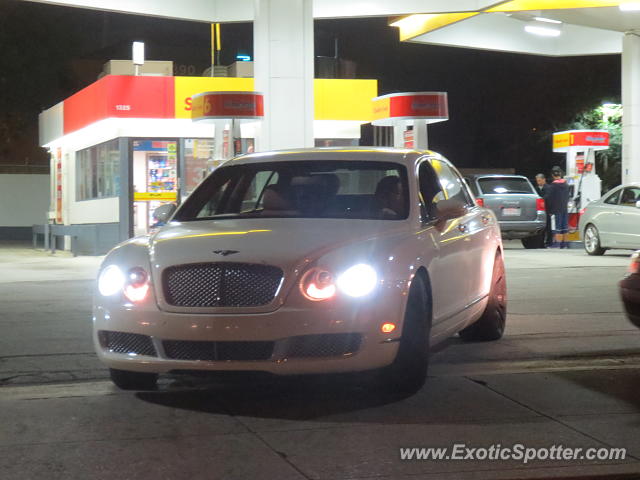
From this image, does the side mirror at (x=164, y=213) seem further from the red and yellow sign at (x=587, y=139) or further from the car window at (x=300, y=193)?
the red and yellow sign at (x=587, y=139)

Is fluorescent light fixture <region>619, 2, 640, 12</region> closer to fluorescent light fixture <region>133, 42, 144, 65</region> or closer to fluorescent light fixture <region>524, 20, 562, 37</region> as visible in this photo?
fluorescent light fixture <region>524, 20, 562, 37</region>

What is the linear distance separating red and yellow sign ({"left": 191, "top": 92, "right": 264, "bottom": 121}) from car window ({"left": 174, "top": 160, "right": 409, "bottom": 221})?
9173mm

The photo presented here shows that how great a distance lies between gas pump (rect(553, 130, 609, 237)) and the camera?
28.2 m

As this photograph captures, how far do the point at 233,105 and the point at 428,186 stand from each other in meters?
9.93

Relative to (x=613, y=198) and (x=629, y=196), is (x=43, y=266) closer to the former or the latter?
(x=613, y=198)

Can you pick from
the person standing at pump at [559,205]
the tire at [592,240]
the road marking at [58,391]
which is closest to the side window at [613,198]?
the tire at [592,240]

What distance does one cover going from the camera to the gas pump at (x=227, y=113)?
57.4 feet

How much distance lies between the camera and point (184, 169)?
79.5 ft

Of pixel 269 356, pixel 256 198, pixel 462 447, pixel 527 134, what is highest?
pixel 527 134

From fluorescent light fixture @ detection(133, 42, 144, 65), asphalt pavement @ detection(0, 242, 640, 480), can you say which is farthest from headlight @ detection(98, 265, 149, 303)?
fluorescent light fixture @ detection(133, 42, 144, 65)

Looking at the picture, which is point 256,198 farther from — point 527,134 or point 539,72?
point 527,134

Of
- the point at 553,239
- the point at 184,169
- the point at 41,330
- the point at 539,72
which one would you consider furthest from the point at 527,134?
the point at 41,330

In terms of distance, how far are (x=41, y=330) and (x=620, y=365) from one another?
5.35 meters

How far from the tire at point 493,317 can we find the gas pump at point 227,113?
879 centimetres
